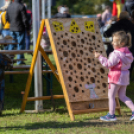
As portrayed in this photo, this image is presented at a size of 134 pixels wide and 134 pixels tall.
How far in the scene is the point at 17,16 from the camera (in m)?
9.38

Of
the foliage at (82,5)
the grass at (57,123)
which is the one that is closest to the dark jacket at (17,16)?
the grass at (57,123)

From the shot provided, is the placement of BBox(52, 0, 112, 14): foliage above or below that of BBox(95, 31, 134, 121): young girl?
above

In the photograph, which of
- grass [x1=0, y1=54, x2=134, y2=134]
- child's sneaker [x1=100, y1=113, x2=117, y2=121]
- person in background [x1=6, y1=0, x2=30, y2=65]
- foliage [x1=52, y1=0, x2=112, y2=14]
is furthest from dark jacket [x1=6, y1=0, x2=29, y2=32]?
foliage [x1=52, y1=0, x2=112, y2=14]

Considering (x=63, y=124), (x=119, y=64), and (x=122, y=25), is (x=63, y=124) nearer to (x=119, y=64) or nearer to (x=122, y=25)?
(x=119, y=64)

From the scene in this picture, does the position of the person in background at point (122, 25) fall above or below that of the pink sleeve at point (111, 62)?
above

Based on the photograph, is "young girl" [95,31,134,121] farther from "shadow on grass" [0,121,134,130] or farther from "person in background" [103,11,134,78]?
"person in background" [103,11,134,78]

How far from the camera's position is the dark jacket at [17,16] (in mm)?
9305

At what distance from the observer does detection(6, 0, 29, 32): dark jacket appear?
30.5 ft

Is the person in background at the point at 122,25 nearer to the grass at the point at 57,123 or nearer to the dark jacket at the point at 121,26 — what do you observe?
the dark jacket at the point at 121,26

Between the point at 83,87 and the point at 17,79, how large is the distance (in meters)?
4.79

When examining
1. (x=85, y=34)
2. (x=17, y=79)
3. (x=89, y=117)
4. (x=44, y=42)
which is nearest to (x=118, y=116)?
(x=89, y=117)

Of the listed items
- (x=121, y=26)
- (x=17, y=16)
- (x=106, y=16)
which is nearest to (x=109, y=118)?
(x=121, y=26)

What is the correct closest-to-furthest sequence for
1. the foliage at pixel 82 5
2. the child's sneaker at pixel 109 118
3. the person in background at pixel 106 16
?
the child's sneaker at pixel 109 118 < the person in background at pixel 106 16 < the foliage at pixel 82 5

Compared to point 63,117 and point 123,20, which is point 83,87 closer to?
point 63,117
